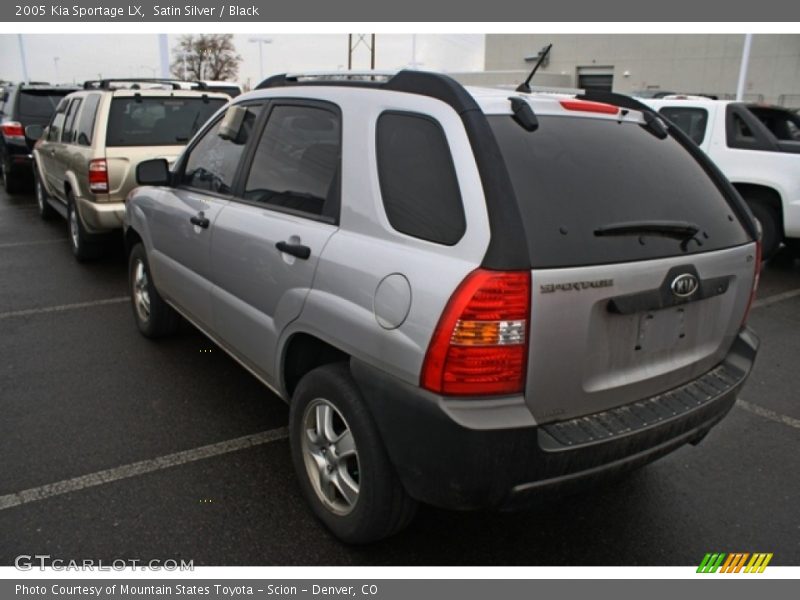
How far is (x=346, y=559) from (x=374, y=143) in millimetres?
1648

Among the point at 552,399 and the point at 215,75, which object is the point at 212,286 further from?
the point at 215,75

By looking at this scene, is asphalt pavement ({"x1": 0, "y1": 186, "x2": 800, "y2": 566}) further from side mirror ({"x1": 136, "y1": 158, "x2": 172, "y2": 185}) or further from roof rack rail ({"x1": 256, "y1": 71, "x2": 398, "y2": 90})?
roof rack rail ({"x1": 256, "y1": 71, "x2": 398, "y2": 90})

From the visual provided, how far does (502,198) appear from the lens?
7.12 feet

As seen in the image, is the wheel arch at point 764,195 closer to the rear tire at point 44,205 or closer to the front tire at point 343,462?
the front tire at point 343,462

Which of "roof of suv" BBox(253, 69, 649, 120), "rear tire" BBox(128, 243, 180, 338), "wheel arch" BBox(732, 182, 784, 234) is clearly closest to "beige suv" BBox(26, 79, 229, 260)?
"rear tire" BBox(128, 243, 180, 338)

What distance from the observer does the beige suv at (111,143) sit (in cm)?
657

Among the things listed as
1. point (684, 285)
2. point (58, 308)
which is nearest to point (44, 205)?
point (58, 308)

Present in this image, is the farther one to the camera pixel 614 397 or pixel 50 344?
pixel 50 344

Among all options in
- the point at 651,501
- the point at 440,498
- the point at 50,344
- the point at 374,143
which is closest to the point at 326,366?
the point at 440,498

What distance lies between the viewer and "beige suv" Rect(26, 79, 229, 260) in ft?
21.6

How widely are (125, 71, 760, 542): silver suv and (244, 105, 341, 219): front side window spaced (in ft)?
0.05

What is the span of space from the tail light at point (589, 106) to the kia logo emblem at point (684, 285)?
78cm

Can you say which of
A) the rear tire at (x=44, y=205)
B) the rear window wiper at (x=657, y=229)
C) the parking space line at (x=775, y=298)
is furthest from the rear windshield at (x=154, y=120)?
the parking space line at (x=775, y=298)

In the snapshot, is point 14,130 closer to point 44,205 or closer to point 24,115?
point 24,115
